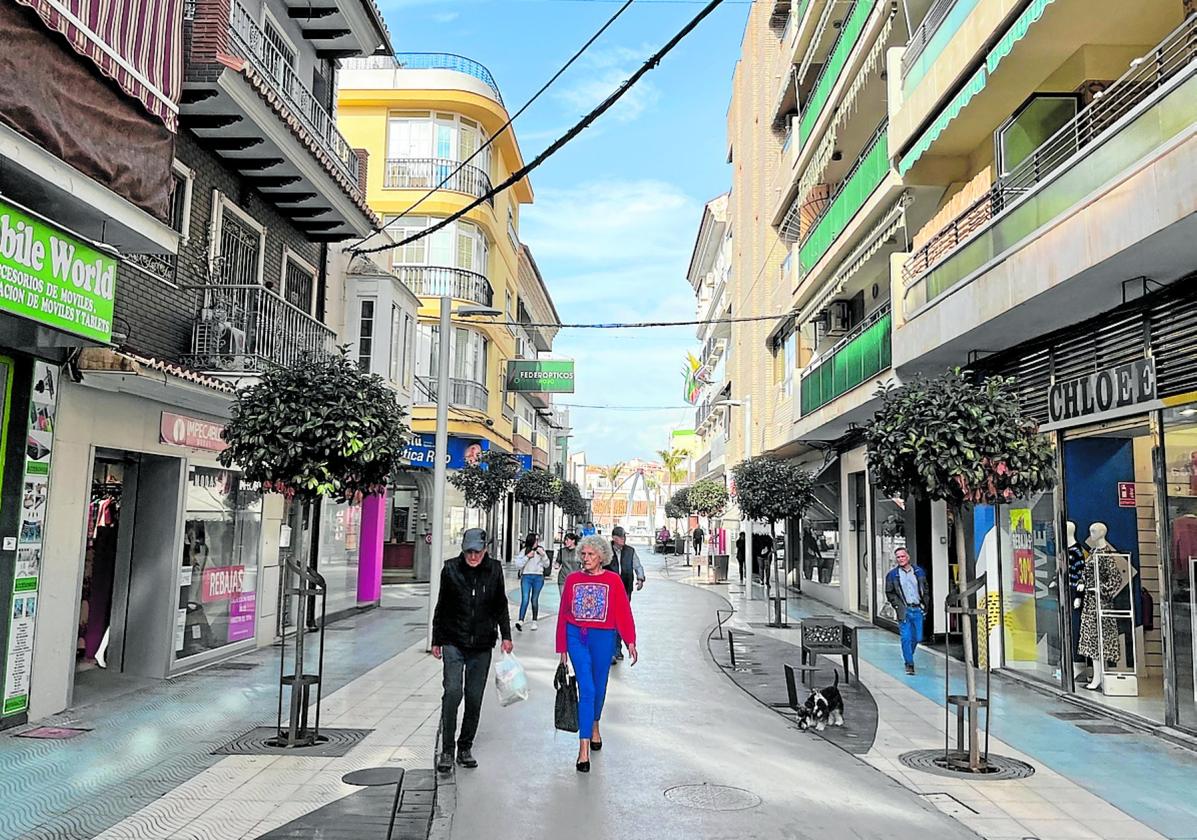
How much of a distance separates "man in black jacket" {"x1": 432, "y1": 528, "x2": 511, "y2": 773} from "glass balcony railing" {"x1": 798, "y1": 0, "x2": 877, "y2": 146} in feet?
45.8

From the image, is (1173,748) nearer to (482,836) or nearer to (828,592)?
(482,836)

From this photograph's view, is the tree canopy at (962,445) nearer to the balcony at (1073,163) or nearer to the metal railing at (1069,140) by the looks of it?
the balcony at (1073,163)

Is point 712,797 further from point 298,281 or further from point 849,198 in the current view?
point 849,198

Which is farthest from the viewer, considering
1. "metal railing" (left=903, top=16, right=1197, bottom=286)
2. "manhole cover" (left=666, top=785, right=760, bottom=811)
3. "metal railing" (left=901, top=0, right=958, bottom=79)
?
"metal railing" (left=901, top=0, right=958, bottom=79)

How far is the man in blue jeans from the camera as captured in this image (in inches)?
A: 493

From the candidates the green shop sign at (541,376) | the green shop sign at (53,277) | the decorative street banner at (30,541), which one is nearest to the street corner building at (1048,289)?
the green shop sign at (53,277)

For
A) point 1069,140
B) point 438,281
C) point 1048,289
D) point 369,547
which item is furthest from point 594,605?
point 438,281

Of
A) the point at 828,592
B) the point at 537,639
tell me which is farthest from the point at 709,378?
the point at 537,639

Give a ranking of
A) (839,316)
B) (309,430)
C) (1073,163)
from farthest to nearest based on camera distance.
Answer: (839,316) < (1073,163) < (309,430)

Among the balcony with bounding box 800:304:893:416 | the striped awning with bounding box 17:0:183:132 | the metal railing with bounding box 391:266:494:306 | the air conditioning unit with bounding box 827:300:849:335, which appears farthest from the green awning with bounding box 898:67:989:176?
the metal railing with bounding box 391:266:494:306

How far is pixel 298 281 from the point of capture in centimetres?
1593

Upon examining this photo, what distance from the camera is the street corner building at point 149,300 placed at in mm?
7812

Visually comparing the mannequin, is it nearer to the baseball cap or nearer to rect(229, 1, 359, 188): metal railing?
the baseball cap

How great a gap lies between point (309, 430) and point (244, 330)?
4941 mm
